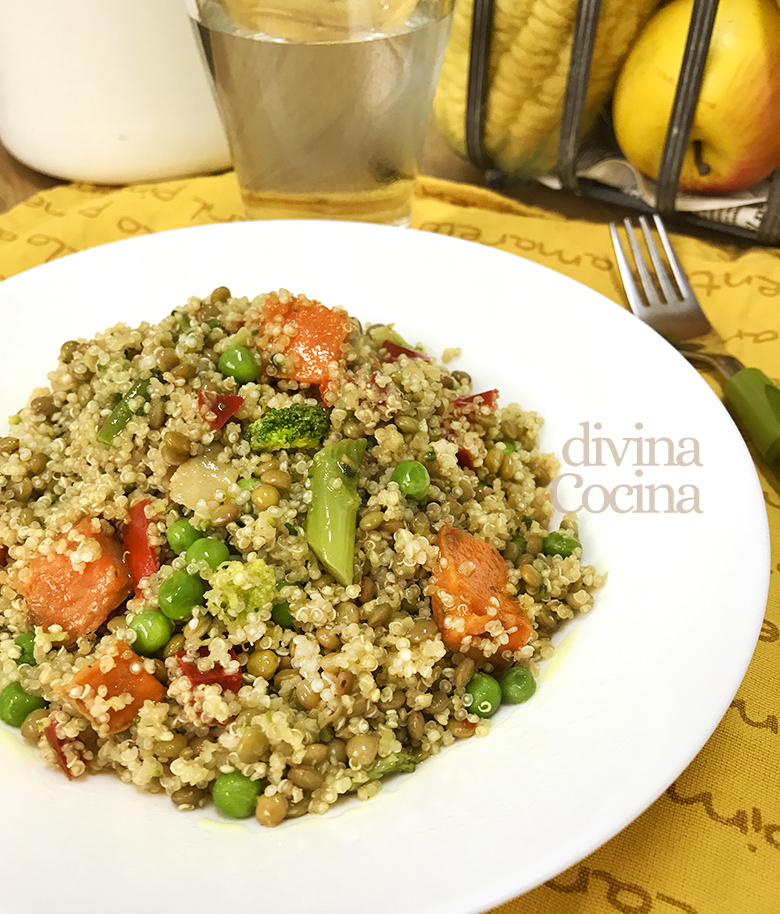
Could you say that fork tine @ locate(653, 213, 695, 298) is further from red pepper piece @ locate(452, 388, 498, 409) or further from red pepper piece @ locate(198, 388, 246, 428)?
red pepper piece @ locate(198, 388, 246, 428)

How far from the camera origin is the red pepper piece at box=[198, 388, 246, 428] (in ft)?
7.11

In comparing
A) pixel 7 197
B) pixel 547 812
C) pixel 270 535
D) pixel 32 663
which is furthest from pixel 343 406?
pixel 7 197

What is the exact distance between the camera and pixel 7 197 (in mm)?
4160

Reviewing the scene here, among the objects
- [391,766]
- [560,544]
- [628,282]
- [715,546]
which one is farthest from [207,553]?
[628,282]

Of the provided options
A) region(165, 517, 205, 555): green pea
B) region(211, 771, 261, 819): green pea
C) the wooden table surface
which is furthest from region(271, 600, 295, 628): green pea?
the wooden table surface

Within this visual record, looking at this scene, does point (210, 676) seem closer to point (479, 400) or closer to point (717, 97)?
point (479, 400)

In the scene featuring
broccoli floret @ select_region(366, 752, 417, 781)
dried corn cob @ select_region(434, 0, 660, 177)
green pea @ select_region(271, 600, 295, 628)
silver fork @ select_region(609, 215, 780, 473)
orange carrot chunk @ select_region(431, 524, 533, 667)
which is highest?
dried corn cob @ select_region(434, 0, 660, 177)

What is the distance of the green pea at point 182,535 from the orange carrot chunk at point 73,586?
18 cm

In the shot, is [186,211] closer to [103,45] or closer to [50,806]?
[103,45]

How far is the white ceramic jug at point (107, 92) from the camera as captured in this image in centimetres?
329

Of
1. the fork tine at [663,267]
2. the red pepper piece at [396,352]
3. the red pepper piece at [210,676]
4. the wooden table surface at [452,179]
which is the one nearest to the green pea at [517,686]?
the red pepper piece at [210,676]

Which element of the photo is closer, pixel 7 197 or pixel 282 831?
pixel 282 831

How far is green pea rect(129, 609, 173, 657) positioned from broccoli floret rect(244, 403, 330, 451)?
1.74ft

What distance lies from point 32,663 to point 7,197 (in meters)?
3.12
